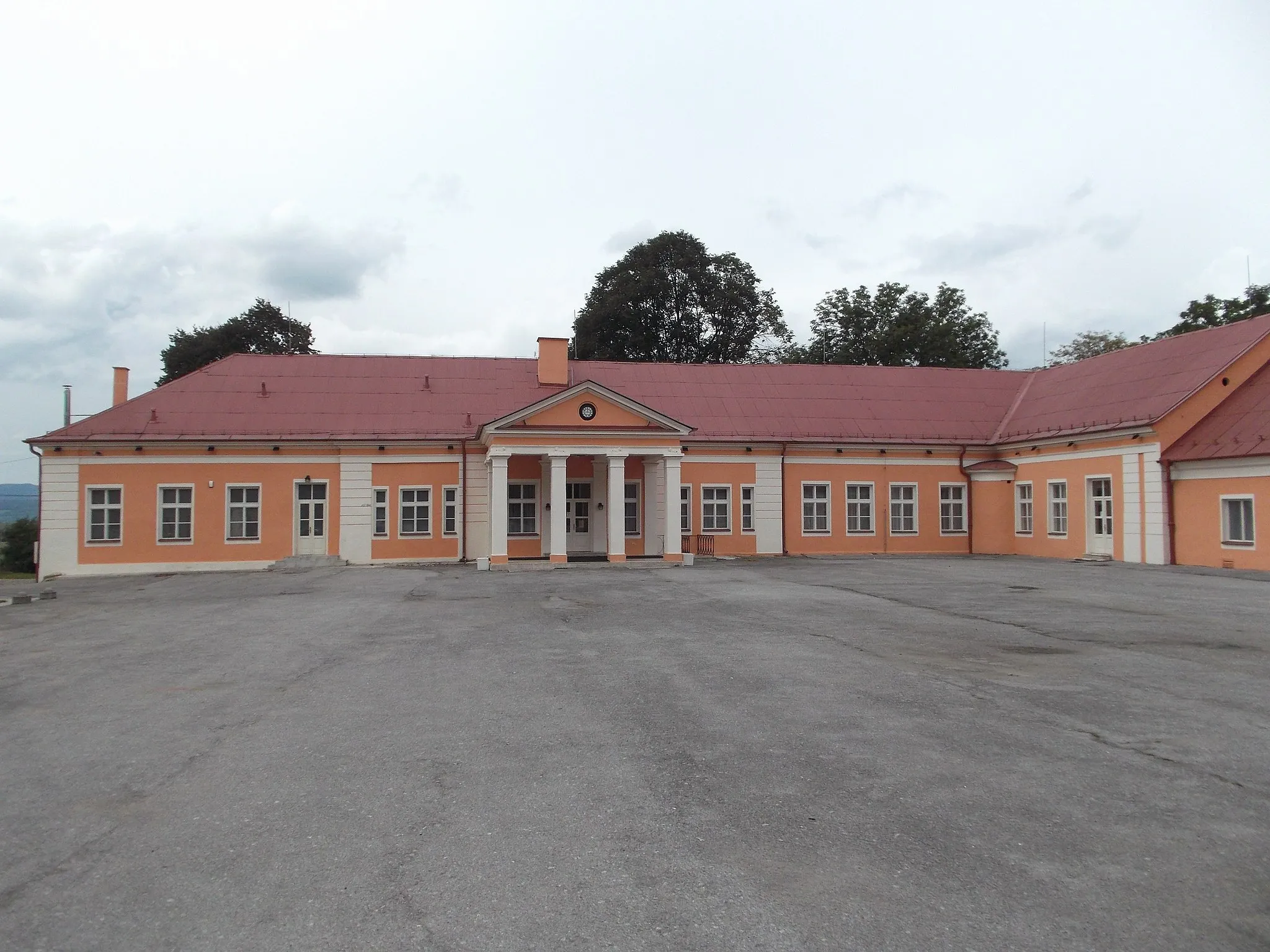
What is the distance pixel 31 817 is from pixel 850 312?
44.8m

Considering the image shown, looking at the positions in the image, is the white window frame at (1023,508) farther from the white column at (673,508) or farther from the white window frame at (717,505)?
the white column at (673,508)

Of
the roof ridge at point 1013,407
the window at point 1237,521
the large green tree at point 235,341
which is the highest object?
the large green tree at point 235,341

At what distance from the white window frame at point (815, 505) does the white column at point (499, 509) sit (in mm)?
9905

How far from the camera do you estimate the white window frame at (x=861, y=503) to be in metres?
28.3

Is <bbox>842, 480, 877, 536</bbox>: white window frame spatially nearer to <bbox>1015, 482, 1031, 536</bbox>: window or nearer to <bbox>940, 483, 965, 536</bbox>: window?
<bbox>940, 483, 965, 536</bbox>: window

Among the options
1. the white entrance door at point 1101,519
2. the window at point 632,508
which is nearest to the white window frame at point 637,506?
the window at point 632,508

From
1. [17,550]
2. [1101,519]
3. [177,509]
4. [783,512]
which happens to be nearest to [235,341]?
[17,550]

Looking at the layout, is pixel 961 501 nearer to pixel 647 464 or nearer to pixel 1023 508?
pixel 1023 508

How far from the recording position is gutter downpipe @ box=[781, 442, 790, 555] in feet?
90.9

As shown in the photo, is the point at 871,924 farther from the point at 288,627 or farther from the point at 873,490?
the point at 873,490

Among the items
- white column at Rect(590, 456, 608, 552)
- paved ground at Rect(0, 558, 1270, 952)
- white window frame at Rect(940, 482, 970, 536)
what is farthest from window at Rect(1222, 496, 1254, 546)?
white column at Rect(590, 456, 608, 552)

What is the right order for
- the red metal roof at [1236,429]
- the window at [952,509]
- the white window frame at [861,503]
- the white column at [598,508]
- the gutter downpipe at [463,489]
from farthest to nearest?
the window at [952,509], the white window frame at [861,503], the white column at [598,508], the gutter downpipe at [463,489], the red metal roof at [1236,429]

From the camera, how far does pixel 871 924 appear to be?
3717 millimetres

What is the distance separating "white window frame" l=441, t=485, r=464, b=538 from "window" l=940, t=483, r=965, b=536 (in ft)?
50.7
